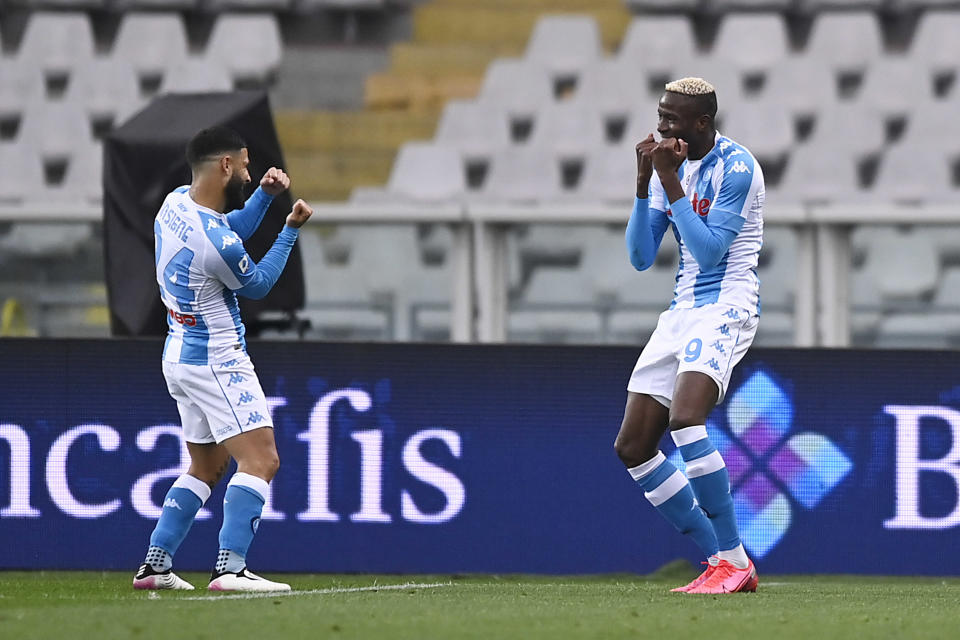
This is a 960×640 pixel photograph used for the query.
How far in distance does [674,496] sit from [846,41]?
998 cm

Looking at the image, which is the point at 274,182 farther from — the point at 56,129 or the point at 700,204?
the point at 56,129

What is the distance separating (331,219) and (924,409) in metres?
4.56

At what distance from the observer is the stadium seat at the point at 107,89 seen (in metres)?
14.4

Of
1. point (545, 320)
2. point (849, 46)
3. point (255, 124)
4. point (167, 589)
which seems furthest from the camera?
point (849, 46)

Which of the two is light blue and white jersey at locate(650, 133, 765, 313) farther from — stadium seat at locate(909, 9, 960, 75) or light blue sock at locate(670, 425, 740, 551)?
stadium seat at locate(909, 9, 960, 75)

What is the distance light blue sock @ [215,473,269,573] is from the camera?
562cm

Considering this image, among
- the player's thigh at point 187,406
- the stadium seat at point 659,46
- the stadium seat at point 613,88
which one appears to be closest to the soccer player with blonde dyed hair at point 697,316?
the player's thigh at point 187,406

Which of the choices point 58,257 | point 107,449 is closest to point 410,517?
point 107,449

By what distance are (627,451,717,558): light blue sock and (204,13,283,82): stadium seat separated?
32.0ft

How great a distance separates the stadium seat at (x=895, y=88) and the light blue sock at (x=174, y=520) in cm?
987

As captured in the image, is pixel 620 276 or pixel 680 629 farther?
pixel 620 276

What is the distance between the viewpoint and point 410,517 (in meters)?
7.62

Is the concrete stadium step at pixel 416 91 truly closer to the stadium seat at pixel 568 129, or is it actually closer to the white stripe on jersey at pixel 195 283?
the stadium seat at pixel 568 129

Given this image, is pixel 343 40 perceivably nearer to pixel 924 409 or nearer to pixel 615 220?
pixel 615 220
